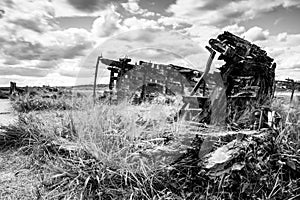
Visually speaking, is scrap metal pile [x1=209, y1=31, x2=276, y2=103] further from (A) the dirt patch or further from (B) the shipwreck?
(A) the dirt patch

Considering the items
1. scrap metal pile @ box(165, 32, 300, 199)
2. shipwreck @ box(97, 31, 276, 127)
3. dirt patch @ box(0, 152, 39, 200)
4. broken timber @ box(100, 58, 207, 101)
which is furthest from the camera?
broken timber @ box(100, 58, 207, 101)

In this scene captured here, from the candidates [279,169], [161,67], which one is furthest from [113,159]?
[161,67]

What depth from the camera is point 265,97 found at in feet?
15.0

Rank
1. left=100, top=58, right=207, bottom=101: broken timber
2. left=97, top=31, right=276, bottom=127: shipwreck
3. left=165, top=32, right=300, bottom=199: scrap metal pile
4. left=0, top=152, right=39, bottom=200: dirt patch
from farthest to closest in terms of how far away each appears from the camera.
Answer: left=100, top=58, right=207, bottom=101: broken timber, left=97, top=31, right=276, bottom=127: shipwreck, left=0, top=152, right=39, bottom=200: dirt patch, left=165, top=32, right=300, bottom=199: scrap metal pile

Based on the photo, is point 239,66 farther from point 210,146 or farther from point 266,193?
point 266,193

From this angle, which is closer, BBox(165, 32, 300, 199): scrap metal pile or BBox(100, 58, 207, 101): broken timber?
BBox(165, 32, 300, 199): scrap metal pile

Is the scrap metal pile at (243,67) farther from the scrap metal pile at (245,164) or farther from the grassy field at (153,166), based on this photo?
the grassy field at (153,166)

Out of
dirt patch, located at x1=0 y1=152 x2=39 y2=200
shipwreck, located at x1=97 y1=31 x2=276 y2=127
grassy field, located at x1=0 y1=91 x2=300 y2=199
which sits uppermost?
shipwreck, located at x1=97 y1=31 x2=276 y2=127

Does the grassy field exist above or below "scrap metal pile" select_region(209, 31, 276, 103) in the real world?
below

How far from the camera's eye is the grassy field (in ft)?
7.39

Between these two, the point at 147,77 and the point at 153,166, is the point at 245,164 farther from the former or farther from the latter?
the point at 147,77

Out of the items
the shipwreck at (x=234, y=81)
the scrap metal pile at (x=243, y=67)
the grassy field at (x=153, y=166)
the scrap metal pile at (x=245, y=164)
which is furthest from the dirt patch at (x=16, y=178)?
the scrap metal pile at (x=243, y=67)

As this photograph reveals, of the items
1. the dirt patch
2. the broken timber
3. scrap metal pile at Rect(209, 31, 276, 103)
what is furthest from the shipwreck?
the broken timber

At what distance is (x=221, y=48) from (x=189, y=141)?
1.87 metres
